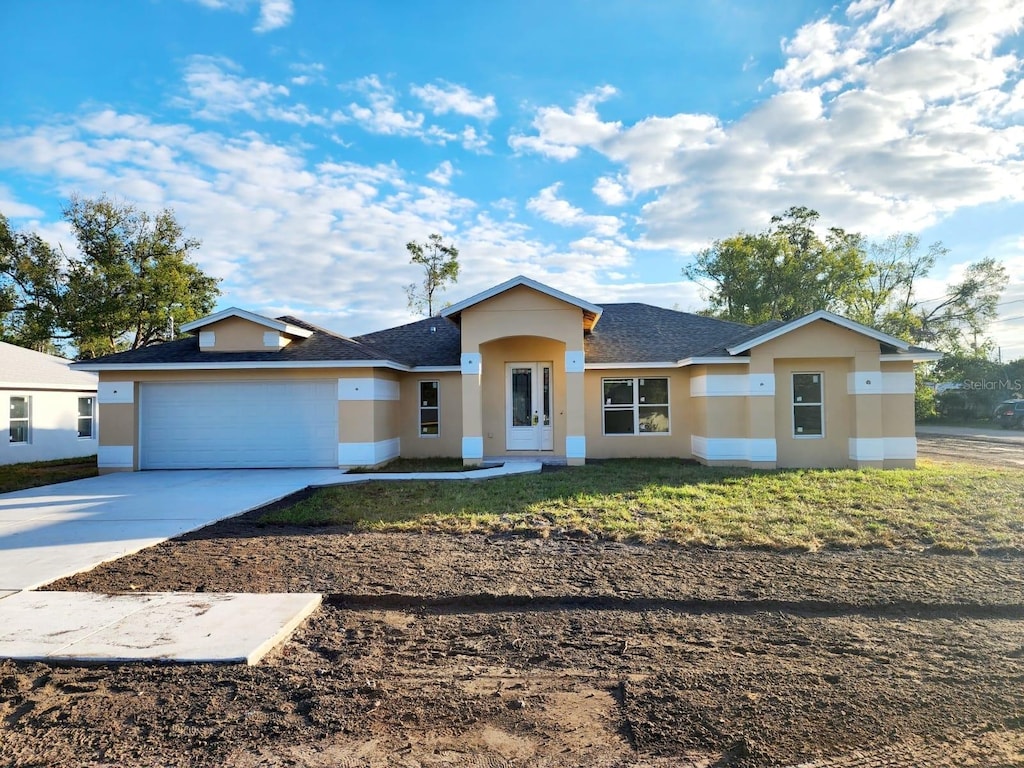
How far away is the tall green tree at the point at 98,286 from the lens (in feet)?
96.1

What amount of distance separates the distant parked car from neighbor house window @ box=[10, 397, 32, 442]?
41968 mm

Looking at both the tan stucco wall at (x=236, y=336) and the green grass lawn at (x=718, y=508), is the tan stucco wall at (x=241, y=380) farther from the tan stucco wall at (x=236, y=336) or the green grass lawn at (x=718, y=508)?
the green grass lawn at (x=718, y=508)

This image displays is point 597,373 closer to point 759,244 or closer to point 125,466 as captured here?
point 125,466

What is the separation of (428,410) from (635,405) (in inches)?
238

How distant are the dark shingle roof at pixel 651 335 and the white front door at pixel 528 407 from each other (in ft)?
5.13

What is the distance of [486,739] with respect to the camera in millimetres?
3557

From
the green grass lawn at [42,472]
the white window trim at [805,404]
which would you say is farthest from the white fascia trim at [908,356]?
the green grass lawn at [42,472]

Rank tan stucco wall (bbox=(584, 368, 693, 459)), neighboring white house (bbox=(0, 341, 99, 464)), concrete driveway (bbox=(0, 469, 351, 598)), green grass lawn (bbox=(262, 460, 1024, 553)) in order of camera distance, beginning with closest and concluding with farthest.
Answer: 1. concrete driveway (bbox=(0, 469, 351, 598))
2. green grass lawn (bbox=(262, 460, 1024, 553))
3. tan stucco wall (bbox=(584, 368, 693, 459))
4. neighboring white house (bbox=(0, 341, 99, 464))

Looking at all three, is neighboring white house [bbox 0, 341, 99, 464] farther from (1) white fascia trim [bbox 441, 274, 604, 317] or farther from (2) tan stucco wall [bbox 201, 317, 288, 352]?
(1) white fascia trim [bbox 441, 274, 604, 317]

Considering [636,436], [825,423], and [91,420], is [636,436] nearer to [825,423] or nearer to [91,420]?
[825,423]

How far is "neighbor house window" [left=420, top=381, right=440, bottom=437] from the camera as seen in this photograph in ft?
59.0

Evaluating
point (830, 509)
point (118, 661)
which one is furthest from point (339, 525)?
point (830, 509)

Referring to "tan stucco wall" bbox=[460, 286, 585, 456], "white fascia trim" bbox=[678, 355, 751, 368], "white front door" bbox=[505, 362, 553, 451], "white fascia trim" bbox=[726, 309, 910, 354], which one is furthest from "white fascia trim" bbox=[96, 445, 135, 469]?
"white fascia trim" bbox=[726, 309, 910, 354]

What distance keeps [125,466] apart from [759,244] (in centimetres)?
3405
